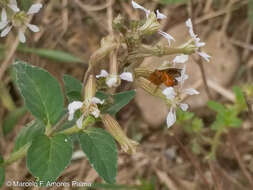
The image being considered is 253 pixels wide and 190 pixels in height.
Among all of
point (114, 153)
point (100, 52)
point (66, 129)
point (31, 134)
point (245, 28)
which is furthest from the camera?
point (245, 28)

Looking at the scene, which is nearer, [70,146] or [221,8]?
[70,146]

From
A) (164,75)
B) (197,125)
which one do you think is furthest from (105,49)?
(197,125)

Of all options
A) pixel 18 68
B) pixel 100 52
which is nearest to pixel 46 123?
pixel 18 68

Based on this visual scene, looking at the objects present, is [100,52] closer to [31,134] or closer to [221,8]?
[31,134]

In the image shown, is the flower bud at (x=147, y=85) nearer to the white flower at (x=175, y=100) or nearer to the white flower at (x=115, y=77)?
the white flower at (x=175, y=100)

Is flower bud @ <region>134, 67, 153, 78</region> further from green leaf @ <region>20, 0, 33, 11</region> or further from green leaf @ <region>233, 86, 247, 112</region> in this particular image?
green leaf @ <region>233, 86, 247, 112</region>

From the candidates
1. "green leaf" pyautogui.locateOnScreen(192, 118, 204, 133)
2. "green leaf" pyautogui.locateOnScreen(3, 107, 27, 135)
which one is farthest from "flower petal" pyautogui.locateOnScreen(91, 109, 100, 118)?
"green leaf" pyautogui.locateOnScreen(3, 107, 27, 135)

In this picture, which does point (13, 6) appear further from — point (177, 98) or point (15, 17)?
point (177, 98)
